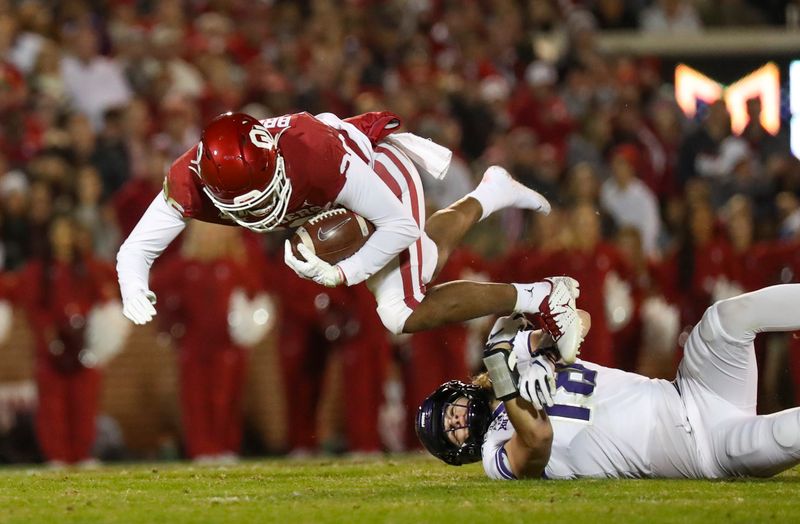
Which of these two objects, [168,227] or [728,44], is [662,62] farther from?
[168,227]

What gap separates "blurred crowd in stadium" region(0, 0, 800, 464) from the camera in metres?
10.6

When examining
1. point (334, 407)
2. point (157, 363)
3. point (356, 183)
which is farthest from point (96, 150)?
point (356, 183)

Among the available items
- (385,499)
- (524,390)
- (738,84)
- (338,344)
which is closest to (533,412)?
(524,390)

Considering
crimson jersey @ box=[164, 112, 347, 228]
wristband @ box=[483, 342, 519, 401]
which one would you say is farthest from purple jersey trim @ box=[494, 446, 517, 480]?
crimson jersey @ box=[164, 112, 347, 228]

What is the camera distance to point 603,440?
21.2ft

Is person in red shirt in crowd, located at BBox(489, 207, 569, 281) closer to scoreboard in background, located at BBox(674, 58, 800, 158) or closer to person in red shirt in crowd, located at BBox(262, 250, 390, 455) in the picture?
person in red shirt in crowd, located at BBox(262, 250, 390, 455)

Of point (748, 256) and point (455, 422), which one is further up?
point (748, 256)

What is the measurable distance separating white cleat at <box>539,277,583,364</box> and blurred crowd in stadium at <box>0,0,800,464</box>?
4.02 meters

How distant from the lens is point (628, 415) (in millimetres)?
6418

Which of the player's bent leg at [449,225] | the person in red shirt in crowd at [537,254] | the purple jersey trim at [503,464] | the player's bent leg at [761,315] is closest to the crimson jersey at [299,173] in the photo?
the player's bent leg at [449,225]

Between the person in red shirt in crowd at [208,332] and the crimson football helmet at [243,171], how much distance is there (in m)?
4.15

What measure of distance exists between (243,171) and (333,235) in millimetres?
648

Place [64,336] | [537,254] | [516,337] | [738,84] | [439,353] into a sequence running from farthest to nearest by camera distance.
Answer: [738,84], [537,254], [439,353], [64,336], [516,337]

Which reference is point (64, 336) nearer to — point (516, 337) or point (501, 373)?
point (516, 337)
